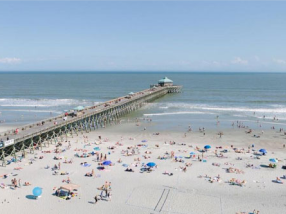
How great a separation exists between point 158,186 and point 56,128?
16.9 m

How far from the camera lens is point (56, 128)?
32500 mm

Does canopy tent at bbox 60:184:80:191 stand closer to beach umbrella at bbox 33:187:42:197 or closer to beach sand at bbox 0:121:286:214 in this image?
beach sand at bbox 0:121:286:214

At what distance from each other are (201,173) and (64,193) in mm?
10813

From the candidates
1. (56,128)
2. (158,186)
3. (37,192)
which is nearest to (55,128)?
(56,128)

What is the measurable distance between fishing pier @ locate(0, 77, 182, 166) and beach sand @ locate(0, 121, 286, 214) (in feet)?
5.19

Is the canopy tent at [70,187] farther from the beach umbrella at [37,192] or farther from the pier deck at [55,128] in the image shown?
the pier deck at [55,128]

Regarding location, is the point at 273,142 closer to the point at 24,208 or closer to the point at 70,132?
the point at 70,132

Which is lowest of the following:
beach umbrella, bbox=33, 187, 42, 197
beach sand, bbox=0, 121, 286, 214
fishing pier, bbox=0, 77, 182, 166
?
beach sand, bbox=0, 121, 286, 214

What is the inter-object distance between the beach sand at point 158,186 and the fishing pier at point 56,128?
1.58m

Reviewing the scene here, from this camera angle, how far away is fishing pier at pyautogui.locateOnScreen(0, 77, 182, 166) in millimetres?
26359

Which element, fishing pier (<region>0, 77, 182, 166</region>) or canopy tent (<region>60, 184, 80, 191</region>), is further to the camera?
fishing pier (<region>0, 77, 182, 166</region>)

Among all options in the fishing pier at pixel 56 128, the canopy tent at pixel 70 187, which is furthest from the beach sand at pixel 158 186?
the fishing pier at pixel 56 128

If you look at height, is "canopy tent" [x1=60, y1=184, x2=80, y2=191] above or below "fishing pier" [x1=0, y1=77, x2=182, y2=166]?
below

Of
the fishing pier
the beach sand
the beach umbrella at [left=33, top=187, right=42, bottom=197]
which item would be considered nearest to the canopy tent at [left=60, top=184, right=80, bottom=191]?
the beach sand
